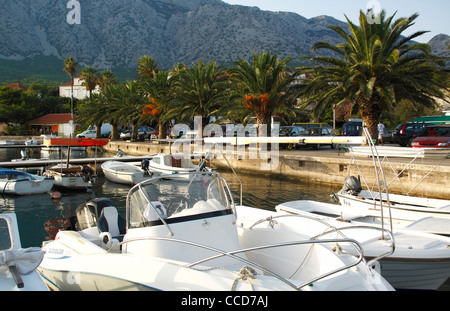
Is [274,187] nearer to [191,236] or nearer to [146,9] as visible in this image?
[191,236]

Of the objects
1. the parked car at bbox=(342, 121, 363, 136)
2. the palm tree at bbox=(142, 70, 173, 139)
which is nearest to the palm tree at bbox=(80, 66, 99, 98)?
the palm tree at bbox=(142, 70, 173, 139)

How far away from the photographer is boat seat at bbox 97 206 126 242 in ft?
25.3

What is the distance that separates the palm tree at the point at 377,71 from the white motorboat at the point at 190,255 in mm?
16000

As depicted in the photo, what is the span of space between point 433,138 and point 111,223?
1843cm

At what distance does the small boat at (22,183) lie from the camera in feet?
58.8

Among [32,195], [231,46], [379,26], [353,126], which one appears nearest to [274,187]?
[379,26]

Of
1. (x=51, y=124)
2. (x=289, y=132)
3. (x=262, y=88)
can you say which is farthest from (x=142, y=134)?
(x=51, y=124)

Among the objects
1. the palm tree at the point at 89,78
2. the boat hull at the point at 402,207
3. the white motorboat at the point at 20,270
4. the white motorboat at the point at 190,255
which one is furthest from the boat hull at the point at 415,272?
the palm tree at the point at 89,78

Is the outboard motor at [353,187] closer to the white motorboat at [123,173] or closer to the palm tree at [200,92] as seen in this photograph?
the white motorboat at [123,173]

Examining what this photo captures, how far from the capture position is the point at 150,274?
466 cm

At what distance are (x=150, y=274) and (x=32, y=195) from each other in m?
16.2

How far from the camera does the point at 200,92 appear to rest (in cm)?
3100

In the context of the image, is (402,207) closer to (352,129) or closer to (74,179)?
(74,179)

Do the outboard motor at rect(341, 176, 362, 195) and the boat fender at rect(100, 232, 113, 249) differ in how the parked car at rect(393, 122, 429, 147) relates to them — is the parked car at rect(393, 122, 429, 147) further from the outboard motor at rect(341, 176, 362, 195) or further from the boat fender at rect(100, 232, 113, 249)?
the boat fender at rect(100, 232, 113, 249)
